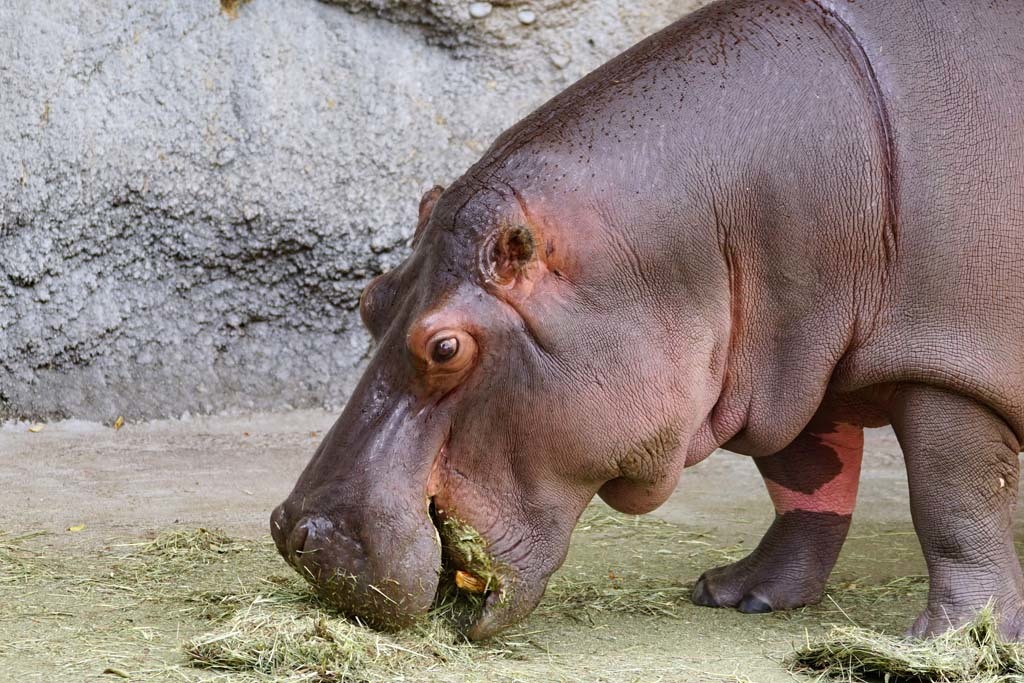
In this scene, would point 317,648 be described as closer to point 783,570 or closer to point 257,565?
point 257,565

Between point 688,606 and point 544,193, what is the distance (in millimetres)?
1428

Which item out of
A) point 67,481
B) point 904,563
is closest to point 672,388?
point 904,563

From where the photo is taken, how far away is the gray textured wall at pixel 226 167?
20.2 ft

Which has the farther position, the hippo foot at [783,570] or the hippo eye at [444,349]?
the hippo foot at [783,570]

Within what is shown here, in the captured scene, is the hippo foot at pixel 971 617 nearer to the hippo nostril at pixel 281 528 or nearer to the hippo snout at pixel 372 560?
the hippo snout at pixel 372 560

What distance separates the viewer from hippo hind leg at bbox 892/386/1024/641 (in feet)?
10.7

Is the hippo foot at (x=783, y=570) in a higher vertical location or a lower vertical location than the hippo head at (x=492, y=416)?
lower

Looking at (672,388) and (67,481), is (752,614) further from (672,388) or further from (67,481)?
(67,481)

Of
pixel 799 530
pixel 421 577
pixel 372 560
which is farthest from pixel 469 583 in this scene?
pixel 799 530

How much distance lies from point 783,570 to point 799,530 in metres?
0.13

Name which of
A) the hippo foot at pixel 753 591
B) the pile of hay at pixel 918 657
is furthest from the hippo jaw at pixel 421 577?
the hippo foot at pixel 753 591

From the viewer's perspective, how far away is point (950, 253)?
125 inches

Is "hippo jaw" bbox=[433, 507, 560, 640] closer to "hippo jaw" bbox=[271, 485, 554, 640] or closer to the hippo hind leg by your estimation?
"hippo jaw" bbox=[271, 485, 554, 640]

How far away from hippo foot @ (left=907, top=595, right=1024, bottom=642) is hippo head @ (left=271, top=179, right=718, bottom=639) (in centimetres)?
78
